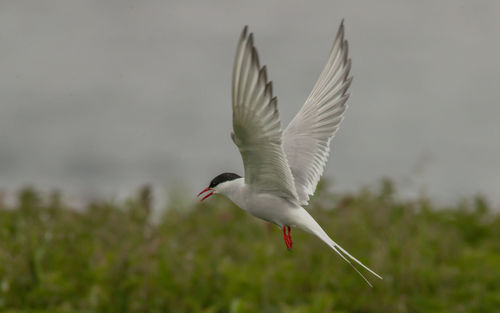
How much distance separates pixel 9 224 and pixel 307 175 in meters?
4.73

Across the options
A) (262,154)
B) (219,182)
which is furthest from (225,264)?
(262,154)

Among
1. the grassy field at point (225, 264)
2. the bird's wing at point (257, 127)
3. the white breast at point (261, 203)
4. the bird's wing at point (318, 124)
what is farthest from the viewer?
the grassy field at point (225, 264)

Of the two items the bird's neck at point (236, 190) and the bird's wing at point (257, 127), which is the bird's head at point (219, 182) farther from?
the bird's wing at point (257, 127)

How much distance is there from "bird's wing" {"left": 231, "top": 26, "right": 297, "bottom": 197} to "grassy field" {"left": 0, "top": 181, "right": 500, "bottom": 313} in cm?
322

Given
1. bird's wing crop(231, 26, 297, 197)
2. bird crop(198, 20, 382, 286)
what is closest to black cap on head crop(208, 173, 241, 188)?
bird crop(198, 20, 382, 286)

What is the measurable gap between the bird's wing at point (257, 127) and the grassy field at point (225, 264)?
3.22 m

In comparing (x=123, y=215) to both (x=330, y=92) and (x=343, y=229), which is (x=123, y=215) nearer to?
(x=343, y=229)

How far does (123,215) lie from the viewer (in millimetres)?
6844

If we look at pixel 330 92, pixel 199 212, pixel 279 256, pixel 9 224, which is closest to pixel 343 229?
pixel 279 256

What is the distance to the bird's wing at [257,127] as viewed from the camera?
2.32 meters

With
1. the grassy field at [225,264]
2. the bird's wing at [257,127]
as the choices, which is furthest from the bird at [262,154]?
the grassy field at [225,264]

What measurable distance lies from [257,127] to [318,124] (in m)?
1.26

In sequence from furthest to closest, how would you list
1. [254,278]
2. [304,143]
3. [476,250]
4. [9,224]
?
[476,250] → [9,224] → [254,278] → [304,143]

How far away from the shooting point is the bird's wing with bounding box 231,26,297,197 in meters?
2.32
